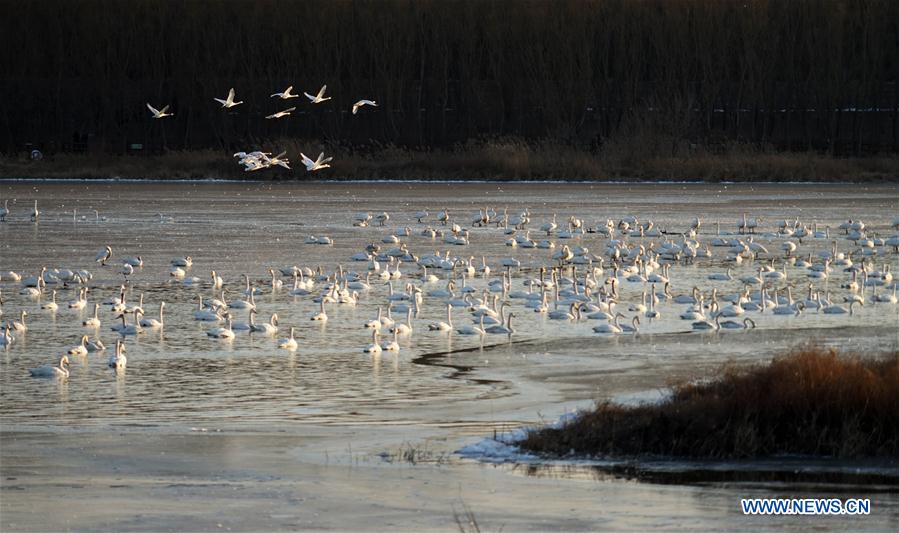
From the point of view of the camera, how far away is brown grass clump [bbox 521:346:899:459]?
1099 cm

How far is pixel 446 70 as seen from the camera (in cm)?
7212

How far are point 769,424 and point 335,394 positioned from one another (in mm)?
4496

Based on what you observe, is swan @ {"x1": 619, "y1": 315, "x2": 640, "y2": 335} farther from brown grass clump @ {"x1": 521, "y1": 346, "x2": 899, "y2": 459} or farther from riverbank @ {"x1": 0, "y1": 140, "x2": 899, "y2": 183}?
riverbank @ {"x1": 0, "y1": 140, "x2": 899, "y2": 183}

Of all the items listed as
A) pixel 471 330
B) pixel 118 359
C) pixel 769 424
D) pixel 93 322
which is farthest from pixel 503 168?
pixel 769 424

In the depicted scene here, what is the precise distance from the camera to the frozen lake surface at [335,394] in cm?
985

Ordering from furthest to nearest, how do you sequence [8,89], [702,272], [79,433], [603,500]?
[8,89] < [702,272] < [79,433] < [603,500]

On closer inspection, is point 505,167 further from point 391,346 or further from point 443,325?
point 391,346

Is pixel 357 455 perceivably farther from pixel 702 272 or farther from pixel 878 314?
pixel 702 272

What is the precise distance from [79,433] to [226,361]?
3.93 metres

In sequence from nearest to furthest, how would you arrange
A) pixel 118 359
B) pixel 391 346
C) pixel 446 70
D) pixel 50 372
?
pixel 50 372 < pixel 118 359 < pixel 391 346 < pixel 446 70

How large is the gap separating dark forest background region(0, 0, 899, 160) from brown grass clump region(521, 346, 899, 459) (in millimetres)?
53662

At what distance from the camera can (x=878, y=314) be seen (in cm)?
1944

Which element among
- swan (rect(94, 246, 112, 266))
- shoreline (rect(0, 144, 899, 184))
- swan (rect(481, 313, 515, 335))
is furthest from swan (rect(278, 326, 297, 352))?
shoreline (rect(0, 144, 899, 184))

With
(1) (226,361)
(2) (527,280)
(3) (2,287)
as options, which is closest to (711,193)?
(2) (527,280)
